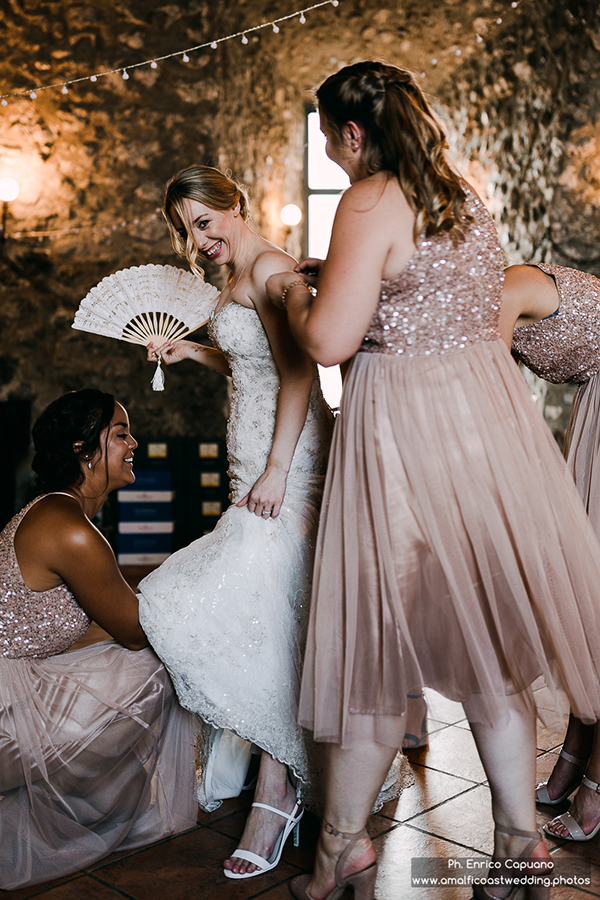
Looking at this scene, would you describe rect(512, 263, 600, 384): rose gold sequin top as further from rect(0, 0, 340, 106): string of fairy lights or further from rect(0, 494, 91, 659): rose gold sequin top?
rect(0, 0, 340, 106): string of fairy lights

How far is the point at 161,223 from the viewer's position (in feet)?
20.3

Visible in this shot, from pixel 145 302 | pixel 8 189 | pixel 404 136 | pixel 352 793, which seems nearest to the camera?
pixel 404 136

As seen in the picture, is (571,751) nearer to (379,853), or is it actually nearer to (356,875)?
(379,853)

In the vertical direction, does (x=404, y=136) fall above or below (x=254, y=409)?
above

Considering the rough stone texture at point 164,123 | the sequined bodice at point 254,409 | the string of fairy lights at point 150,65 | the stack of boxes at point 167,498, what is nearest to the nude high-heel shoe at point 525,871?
the sequined bodice at point 254,409

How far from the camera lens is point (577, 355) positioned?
2.03 meters

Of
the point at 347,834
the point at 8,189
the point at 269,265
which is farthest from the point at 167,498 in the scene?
the point at 347,834

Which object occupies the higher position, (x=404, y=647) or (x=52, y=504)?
(x=52, y=504)

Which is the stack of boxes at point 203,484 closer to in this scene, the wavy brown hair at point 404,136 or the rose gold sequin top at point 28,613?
the rose gold sequin top at point 28,613

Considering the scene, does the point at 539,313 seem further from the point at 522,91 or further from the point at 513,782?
the point at 522,91

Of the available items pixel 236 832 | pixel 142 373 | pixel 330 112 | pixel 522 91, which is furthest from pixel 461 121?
pixel 236 832

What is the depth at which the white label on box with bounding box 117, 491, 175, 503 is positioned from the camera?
562cm

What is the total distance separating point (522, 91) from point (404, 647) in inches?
215
